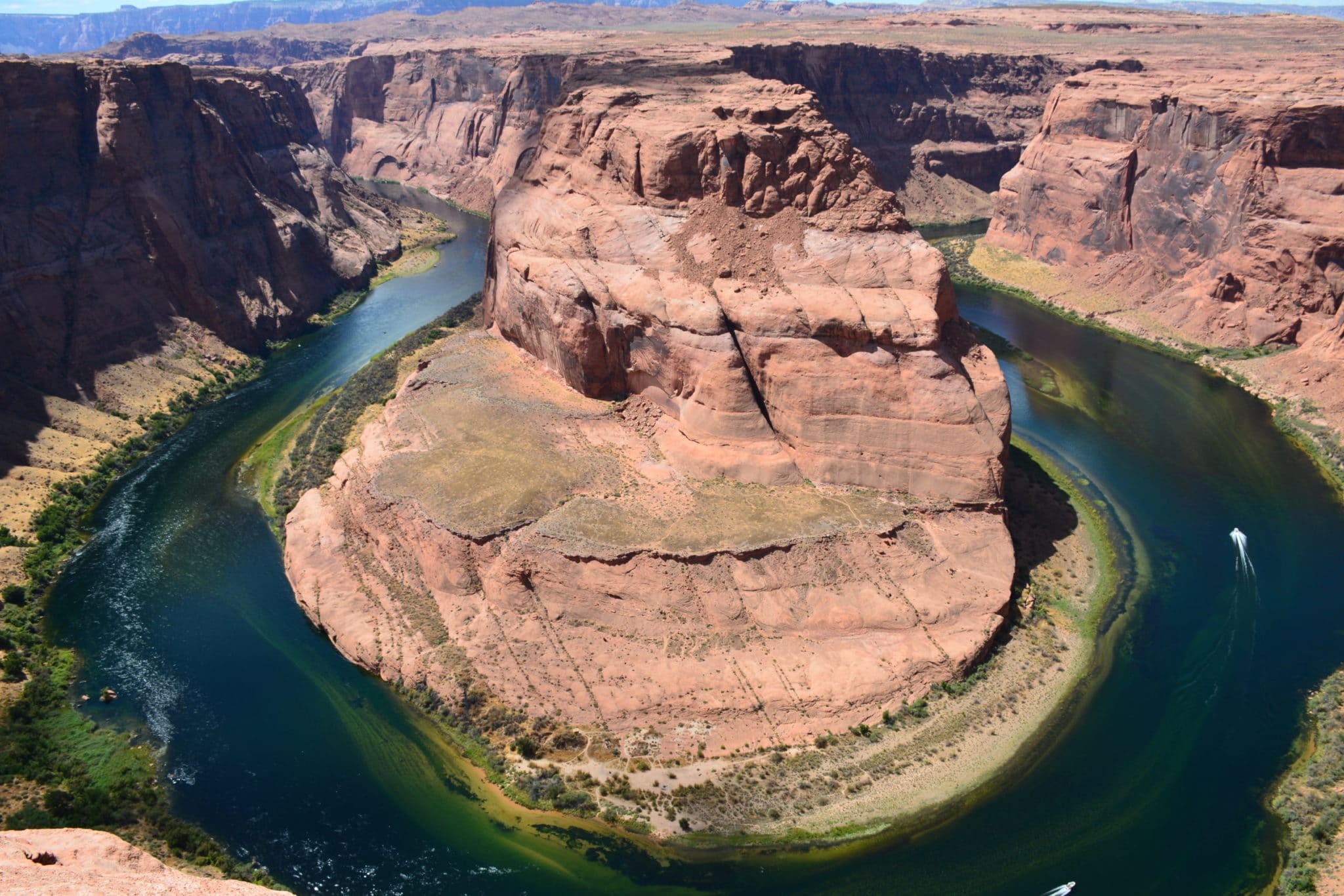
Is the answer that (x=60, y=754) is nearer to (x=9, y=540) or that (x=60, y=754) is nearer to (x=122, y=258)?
(x=9, y=540)

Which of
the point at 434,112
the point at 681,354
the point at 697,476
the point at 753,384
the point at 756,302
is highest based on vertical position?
the point at 434,112

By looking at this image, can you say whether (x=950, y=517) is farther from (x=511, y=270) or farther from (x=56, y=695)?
(x=56, y=695)

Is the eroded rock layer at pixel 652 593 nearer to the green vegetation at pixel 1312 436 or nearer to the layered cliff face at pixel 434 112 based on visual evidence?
the green vegetation at pixel 1312 436

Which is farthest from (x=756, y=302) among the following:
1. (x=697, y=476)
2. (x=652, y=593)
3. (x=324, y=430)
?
(x=324, y=430)

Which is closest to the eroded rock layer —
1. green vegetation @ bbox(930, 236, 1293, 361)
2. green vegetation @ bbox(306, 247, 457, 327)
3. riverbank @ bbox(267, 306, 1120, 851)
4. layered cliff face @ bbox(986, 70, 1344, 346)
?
riverbank @ bbox(267, 306, 1120, 851)

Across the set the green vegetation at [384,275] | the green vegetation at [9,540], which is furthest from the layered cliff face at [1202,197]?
the green vegetation at [9,540]

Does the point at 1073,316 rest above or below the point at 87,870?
above
